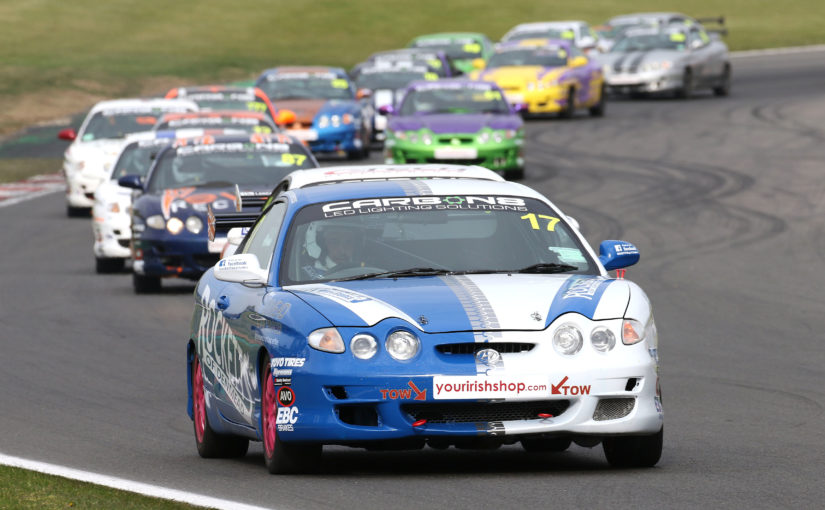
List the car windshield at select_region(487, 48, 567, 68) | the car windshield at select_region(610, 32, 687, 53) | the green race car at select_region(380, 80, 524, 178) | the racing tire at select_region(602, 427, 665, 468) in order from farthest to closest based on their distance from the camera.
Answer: the car windshield at select_region(610, 32, 687, 53), the car windshield at select_region(487, 48, 567, 68), the green race car at select_region(380, 80, 524, 178), the racing tire at select_region(602, 427, 665, 468)

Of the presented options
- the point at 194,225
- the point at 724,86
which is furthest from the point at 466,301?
the point at 724,86

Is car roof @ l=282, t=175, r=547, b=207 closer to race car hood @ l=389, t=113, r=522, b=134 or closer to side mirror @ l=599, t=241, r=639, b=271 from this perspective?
side mirror @ l=599, t=241, r=639, b=271

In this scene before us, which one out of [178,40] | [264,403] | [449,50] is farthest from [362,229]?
[178,40]

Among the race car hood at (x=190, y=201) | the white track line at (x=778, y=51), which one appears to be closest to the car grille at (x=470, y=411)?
the race car hood at (x=190, y=201)

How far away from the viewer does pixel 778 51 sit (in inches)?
2234

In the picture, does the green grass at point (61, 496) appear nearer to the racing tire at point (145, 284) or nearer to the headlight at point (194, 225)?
the headlight at point (194, 225)

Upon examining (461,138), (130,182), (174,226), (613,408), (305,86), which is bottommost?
(305,86)

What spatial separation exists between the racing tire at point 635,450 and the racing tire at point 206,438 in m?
1.90

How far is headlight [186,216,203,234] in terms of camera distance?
57.8 feet

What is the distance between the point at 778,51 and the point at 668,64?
19.6 meters

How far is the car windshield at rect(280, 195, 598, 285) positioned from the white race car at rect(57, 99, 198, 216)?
16.7m

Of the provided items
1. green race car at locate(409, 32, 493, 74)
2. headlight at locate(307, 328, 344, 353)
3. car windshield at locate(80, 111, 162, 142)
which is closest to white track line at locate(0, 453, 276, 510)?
headlight at locate(307, 328, 344, 353)

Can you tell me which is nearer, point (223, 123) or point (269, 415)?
point (269, 415)

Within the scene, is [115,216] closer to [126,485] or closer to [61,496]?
[126,485]
